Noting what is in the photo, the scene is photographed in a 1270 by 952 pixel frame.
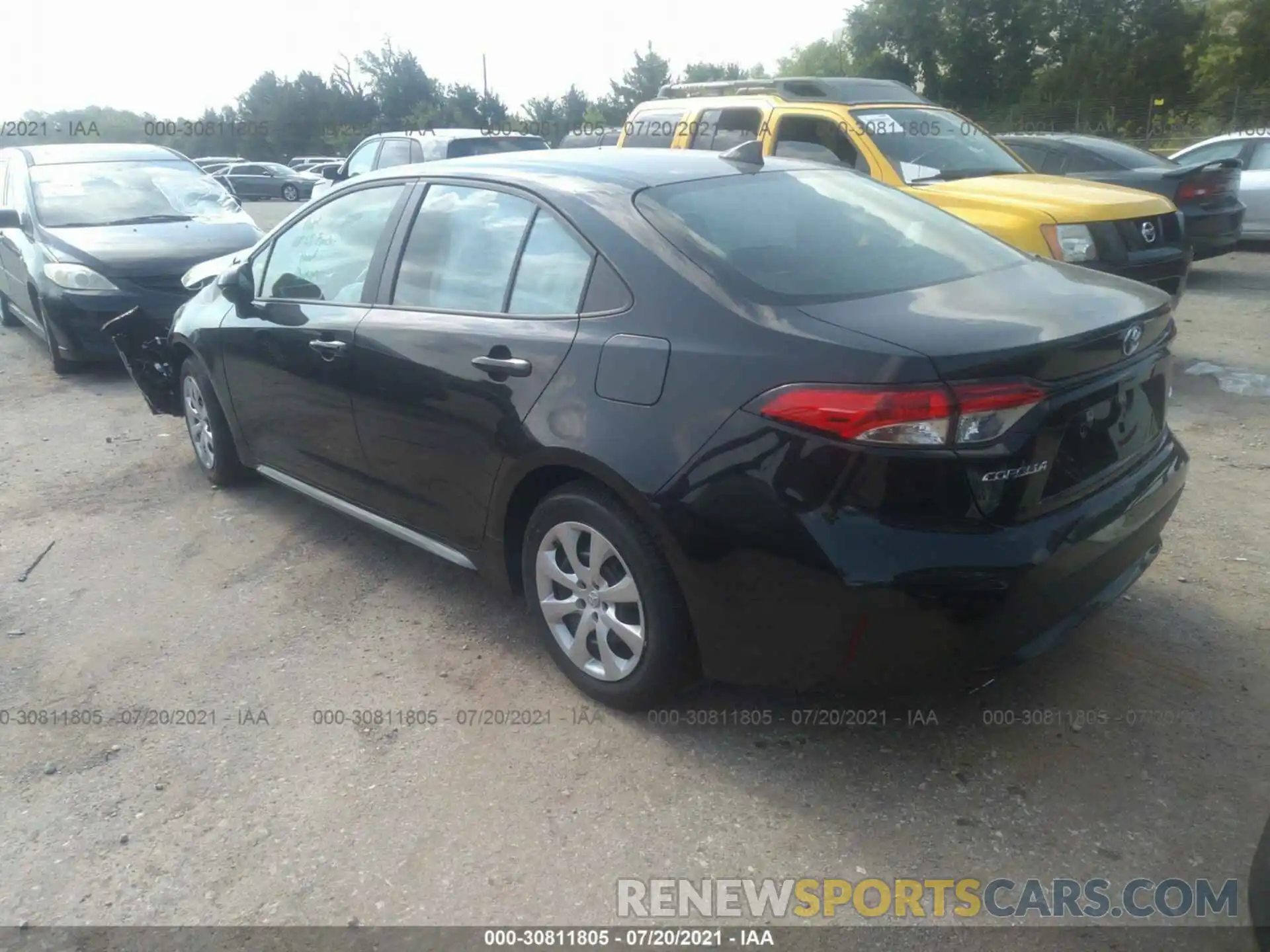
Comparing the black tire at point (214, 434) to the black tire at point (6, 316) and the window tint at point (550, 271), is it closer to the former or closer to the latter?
the window tint at point (550, 271)

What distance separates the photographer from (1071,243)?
6.36 meters

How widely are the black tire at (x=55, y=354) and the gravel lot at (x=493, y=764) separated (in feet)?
14.7

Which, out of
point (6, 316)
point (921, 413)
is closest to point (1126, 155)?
point (921, 413)

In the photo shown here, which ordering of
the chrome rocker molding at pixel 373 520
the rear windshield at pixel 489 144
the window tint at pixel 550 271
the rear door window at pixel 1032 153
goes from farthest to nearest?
the rear windshield at pixel 489 144
the rear door window at pixel 1032 153
the chrome rocker molding at pixel 373 520
the window tint at pixel 550 271

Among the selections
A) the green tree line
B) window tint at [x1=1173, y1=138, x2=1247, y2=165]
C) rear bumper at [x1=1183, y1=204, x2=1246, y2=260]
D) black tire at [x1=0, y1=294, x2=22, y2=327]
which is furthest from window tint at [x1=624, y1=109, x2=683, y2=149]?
the green tree line

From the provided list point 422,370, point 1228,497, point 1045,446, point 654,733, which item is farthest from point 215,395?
point 1228,497

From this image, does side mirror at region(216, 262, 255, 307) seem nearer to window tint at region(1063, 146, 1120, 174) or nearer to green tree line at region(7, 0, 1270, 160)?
window tint at region(1063, 146, 1120, 174)

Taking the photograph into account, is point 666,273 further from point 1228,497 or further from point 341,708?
point 1228,497

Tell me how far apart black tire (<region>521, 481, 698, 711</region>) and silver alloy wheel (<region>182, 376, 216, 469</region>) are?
280 centimetres

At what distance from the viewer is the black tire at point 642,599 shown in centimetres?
301

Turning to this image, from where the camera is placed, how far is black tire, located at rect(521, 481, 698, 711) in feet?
9.87

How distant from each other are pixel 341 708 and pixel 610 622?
3.25 ft

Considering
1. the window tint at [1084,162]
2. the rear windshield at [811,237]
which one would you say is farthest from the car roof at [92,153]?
the window tint at [1084,162]

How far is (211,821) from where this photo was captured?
2.96m
